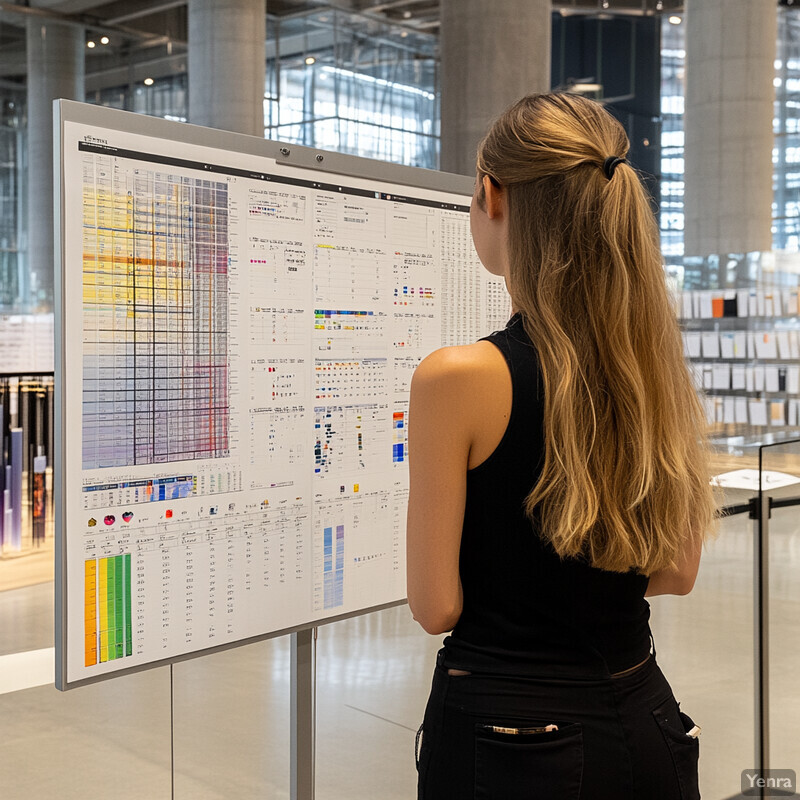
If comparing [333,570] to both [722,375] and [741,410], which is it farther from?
[741,410]

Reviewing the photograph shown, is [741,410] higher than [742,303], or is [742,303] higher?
[742,303]

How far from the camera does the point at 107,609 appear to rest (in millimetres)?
1766

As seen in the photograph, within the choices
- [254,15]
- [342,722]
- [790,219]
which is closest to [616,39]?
[790,219]

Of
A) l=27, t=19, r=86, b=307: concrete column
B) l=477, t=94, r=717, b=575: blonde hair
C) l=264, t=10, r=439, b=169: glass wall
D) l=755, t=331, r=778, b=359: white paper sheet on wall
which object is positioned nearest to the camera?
l=477, t=94, r=717, b=575: blonde hair

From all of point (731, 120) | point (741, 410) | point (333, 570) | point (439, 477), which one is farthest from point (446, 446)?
point (731, 120)

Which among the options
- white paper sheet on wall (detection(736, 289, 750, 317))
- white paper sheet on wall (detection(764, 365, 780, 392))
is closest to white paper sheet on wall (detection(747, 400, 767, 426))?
white paper sheet on wall (detection(764, 365, 780, 392))

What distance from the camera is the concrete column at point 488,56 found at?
8531 mm

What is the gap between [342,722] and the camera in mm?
2854

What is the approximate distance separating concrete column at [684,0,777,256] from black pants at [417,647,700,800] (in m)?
13.9

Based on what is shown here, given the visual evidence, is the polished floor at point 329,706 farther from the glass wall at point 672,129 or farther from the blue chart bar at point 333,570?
the glass wall at point 672,129

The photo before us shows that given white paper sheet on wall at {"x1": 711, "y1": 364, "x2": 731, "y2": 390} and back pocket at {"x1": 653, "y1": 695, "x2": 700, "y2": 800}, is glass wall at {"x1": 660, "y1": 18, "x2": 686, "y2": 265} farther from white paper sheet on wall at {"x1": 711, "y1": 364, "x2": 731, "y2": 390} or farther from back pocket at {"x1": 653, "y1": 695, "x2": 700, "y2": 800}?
back pocket at {"x1": 653, "y1": 695, "x2": 700, "y2": 800}

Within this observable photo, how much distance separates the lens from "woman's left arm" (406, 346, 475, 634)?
1344 millimetres

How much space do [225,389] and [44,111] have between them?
43.4 feet

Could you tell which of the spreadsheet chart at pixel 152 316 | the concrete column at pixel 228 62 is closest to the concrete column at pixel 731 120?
the concrete column at pixel 228 62
